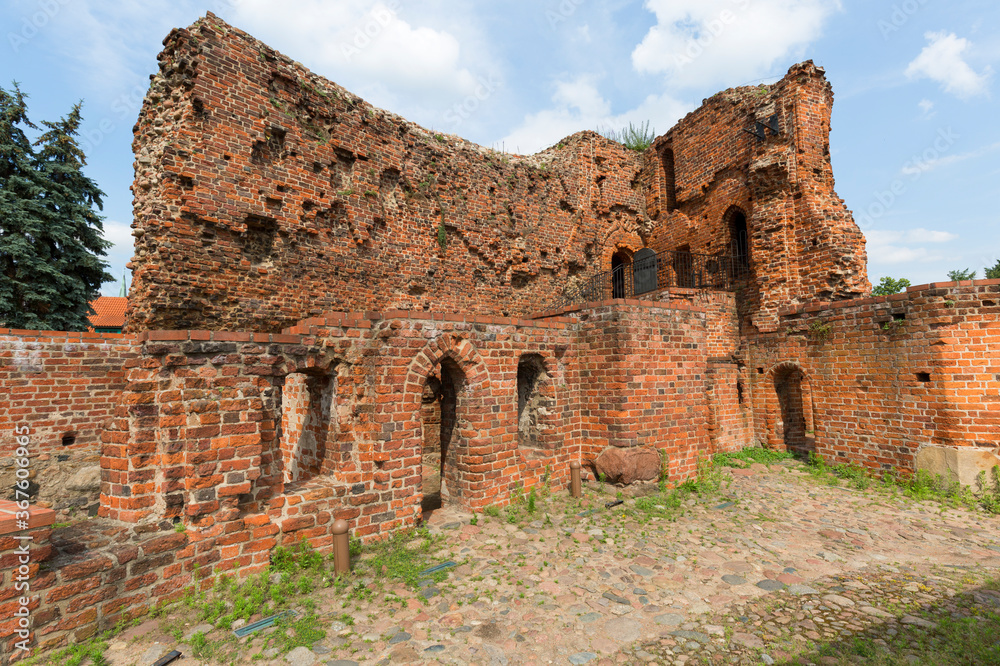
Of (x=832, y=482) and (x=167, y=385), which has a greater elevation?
(x=167, y=385)

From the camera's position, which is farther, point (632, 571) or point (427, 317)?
point (427, 317)

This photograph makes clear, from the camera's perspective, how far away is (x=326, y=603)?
4.62 m

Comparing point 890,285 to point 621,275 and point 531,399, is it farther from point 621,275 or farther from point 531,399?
point 531,399

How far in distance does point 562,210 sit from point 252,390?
13.5 metres

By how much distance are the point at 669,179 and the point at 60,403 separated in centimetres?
1923

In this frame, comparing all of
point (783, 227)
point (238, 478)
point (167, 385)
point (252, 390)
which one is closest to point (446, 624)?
point (238, 478)

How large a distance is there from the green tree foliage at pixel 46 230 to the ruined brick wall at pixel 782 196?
66.7 feet

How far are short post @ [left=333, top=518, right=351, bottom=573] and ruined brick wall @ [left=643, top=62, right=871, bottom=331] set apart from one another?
12431 mm

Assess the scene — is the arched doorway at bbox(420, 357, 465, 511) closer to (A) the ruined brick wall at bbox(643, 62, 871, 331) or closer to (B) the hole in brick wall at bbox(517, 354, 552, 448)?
(B) the hole in brick wall at bbox(517, 354, 552, 448)

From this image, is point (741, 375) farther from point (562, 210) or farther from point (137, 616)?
point (137, 616)

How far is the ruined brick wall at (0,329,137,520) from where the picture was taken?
7.03m

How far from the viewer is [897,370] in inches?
363

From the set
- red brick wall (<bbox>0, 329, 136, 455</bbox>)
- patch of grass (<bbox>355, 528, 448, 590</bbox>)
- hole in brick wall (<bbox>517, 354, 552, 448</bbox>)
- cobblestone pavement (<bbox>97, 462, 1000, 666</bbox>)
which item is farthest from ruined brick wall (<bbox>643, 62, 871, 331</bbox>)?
red brick wall (<bbox>0, 329, 136, 455</bbox>)

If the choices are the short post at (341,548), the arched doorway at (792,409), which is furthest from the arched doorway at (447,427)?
the arched doorway at (792,409)
